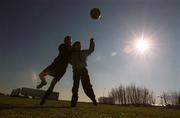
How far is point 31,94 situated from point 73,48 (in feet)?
150

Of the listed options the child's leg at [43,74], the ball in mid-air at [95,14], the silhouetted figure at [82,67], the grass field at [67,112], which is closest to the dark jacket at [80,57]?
the silhouetted figure at [82,67]

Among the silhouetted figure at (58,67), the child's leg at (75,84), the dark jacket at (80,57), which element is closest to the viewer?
the child's leg at (75,84)

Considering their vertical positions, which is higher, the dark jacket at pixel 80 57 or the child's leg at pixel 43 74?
the dark jacket at pixel 80 57

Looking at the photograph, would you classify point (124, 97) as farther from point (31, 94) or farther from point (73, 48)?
point (73, 48)

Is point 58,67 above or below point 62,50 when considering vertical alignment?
below

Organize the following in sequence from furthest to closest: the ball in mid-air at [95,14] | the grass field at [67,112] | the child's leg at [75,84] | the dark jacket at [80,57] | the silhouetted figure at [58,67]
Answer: the ball in mid-air at [95,14]
the dark jacket at [80,57]
the silhouetted figure at [58,67]
the child's leg at [75,84]
the grass field at [67,112]

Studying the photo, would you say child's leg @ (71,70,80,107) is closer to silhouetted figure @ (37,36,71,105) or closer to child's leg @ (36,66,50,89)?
silhouetted figure @ (37,36,71,105)

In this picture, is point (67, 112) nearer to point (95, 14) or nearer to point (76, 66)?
point (76, 66)

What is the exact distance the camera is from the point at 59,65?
1166cm

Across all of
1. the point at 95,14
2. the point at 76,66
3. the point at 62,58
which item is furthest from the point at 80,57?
the point at 95,14

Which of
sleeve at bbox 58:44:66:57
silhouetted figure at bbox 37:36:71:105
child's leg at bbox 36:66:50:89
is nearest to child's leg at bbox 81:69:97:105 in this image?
silhouetted figure at bbox 37:36:71:105

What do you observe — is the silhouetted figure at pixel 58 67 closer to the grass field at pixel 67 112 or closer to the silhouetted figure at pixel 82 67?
the silhouetted figure at pixel 82 67

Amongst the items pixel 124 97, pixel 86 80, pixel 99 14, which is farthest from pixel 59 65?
pixel 124 97

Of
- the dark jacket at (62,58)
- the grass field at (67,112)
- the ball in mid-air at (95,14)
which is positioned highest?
the ball in mid-air at (95,14)
